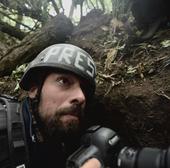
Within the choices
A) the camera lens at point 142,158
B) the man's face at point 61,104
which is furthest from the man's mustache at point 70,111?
the camera lens at point 142,158

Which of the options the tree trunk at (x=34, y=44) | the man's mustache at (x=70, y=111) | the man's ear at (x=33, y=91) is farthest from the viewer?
the tree trunk at (x=34, y=44)

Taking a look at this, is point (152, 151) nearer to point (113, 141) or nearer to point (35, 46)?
point (113, 141)

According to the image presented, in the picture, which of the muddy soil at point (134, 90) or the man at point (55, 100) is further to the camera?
the muddy soil at point (134, 90)

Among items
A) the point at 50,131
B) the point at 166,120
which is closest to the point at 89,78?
the point at 50,131

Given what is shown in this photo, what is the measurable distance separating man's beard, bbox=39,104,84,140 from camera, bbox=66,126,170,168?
0.35 ft

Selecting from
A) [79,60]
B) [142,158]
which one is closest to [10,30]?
[79,60]

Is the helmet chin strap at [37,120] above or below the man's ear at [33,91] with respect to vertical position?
below

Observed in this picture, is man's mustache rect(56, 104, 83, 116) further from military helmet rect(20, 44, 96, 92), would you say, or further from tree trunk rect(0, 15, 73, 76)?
tree trunk rect(0, 15, 73, 76)

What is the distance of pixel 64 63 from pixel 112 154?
0.80 m

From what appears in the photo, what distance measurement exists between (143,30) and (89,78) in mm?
1250

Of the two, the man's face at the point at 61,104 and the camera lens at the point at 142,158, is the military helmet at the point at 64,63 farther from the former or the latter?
the camera lens at the point at 142,158

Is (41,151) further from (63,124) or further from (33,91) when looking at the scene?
(33,91)

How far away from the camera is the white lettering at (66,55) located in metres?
2.67

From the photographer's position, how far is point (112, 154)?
248 centimetres
